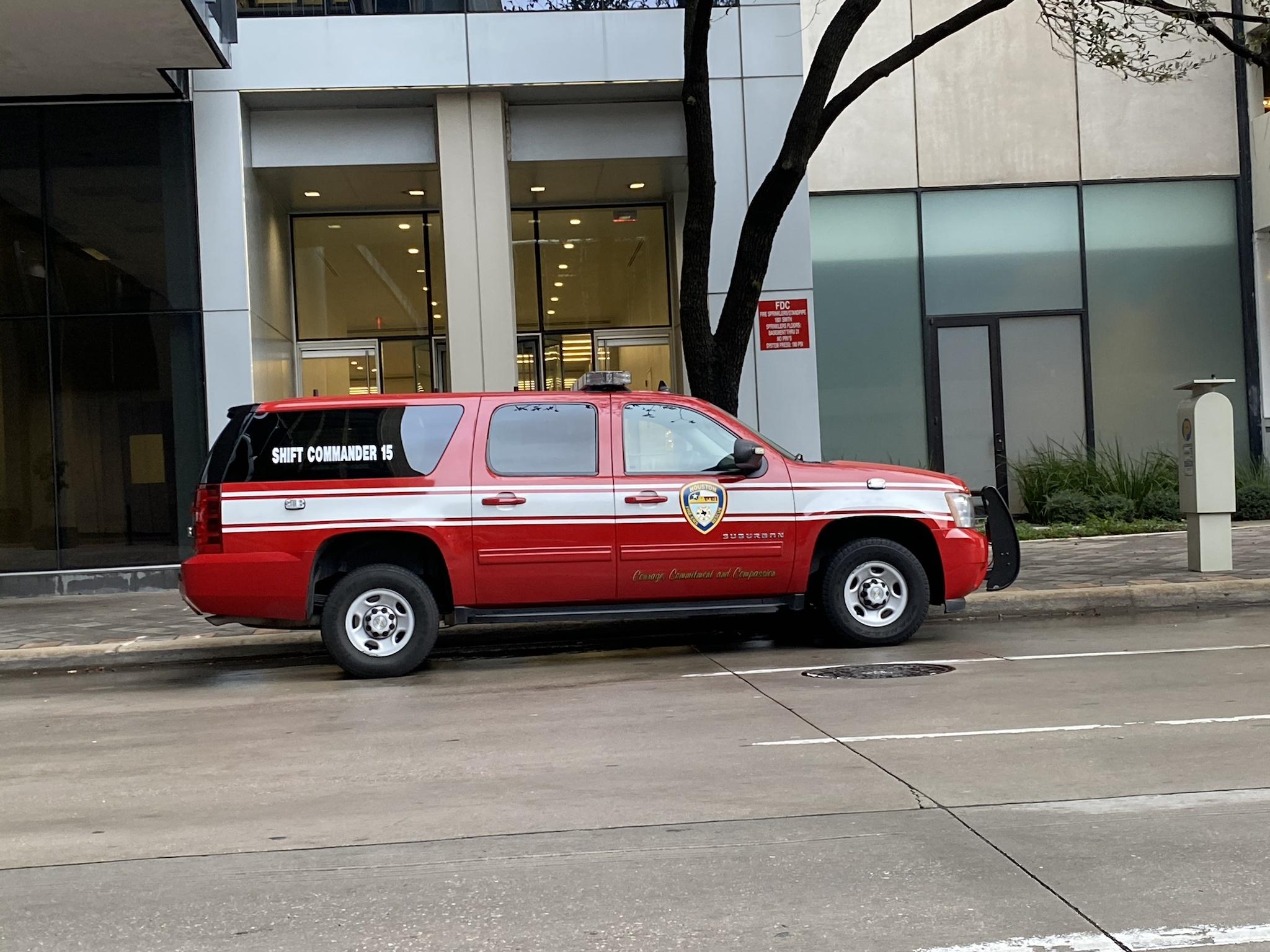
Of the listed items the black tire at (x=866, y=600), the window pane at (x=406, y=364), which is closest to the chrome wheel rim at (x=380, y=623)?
the black tire at (x=866, y=600)

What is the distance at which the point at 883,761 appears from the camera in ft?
20.4

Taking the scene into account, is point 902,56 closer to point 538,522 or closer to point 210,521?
point 538,522

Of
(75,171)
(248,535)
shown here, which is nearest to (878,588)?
(248,535)

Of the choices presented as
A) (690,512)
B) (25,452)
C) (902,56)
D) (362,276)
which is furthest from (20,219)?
(902,56)

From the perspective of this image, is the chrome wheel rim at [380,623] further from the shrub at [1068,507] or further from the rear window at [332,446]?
the shrub at [1068,507]

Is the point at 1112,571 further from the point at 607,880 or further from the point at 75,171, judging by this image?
the point at 75,171

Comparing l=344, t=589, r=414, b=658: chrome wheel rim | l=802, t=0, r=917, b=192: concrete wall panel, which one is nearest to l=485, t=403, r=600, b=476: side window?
l=344, t=589, r=414, b=658: chrome wheel rim

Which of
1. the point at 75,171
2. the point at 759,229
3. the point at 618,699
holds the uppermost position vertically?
the point at 75,171

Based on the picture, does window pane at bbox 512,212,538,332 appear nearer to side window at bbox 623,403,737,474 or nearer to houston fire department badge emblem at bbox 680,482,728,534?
side window at bbox 623,403,737,474

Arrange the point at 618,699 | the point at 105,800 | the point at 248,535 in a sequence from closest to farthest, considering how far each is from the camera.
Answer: the point at 105,800
the point at 618,699
the point at 248,535

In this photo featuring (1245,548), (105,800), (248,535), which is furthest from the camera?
(1245,548)

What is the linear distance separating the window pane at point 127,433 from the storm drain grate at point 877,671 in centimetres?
930

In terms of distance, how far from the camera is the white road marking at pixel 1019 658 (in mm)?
9227

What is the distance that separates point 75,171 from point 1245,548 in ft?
46.1
